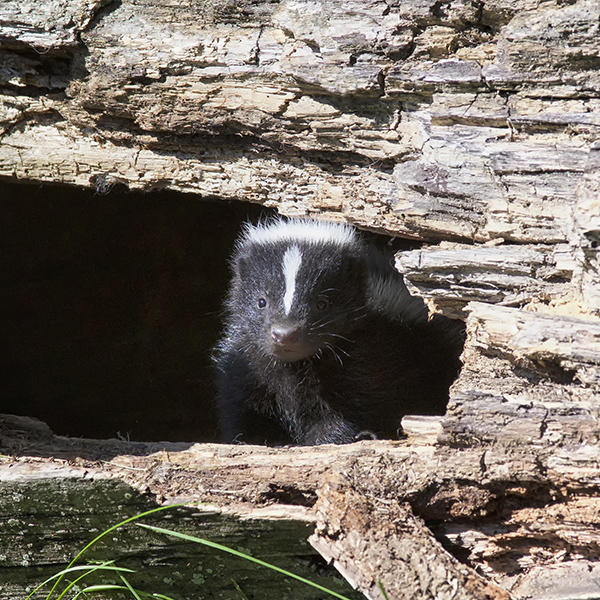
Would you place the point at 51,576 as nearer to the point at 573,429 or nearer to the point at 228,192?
the point at 228,192

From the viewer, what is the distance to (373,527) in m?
1.92

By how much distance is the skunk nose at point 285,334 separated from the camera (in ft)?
10.2

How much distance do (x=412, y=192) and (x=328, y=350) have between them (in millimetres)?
1418

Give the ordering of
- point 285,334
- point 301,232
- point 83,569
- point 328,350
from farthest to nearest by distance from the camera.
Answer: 1. point 301,232
2. point 328,350
3. point 285,334
4. point 83,569

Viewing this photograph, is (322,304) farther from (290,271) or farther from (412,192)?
(412,192)

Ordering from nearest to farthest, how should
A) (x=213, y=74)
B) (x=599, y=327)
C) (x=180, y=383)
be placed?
(x=599, y=327), (x=213, y=74), (x=180, y=383)

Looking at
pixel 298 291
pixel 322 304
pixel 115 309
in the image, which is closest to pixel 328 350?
pixel 322 304

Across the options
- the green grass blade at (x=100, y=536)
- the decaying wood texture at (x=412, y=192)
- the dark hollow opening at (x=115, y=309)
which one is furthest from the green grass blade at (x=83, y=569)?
the dark hollow opening at (x=115, y=309)

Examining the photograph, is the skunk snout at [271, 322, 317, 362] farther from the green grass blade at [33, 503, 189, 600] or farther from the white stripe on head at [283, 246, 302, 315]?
the green grass blade at [33, 503, 189, 600]

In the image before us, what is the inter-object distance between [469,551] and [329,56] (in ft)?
5.47

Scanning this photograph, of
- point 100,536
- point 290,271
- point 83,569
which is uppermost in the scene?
point 290,271

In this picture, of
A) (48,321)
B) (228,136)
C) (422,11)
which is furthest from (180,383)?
(422,11)

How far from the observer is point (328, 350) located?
356 centimetres

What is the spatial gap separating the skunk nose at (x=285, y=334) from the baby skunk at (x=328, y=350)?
0.14 m
